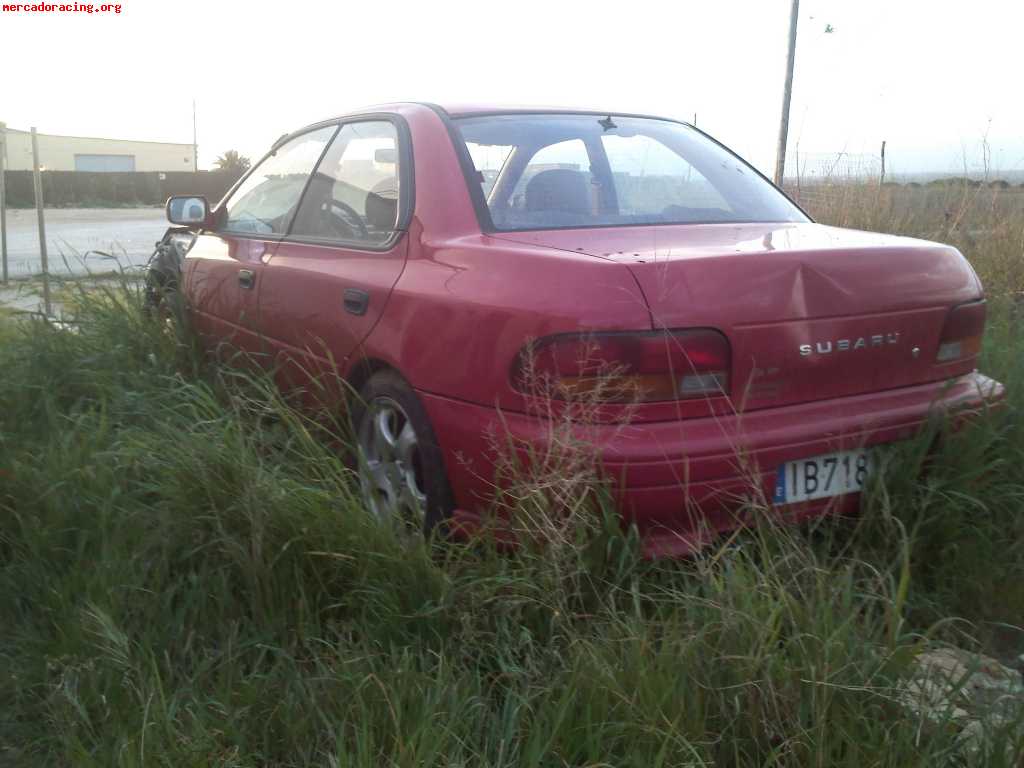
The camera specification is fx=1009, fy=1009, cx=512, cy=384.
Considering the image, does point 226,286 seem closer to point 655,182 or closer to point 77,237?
point 655,182

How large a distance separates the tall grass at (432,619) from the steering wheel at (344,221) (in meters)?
0.72

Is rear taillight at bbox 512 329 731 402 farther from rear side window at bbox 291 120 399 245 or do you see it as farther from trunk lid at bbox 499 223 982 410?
rear side window at bbox 291 120 399 245

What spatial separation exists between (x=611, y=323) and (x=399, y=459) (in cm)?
90

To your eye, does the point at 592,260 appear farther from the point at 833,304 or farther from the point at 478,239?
the point at 833,304

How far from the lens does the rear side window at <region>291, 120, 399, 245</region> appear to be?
3486 millimetres

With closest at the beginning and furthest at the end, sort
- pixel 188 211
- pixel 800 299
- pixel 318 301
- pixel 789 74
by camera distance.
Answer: pixel 800 299
pixel 318 301
pixel 188 211
pixel 789 74

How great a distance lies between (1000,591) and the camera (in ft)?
8.96

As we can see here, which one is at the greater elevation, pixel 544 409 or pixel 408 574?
pixel 544 409

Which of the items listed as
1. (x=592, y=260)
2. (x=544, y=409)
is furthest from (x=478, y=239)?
(x=544, y=409)

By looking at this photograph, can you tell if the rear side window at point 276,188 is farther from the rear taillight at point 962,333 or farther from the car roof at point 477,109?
the rear taillight at point 962,333

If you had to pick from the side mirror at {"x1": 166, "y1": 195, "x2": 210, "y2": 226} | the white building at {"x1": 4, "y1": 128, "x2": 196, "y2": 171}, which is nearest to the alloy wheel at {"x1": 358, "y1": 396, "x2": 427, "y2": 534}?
the side mirror at {"x1": 166, "y1": 195, "x2": 210, "y2": 226}

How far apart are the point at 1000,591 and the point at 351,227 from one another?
240cm

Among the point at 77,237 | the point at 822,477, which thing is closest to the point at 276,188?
the point at 822,477

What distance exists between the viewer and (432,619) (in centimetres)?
245
